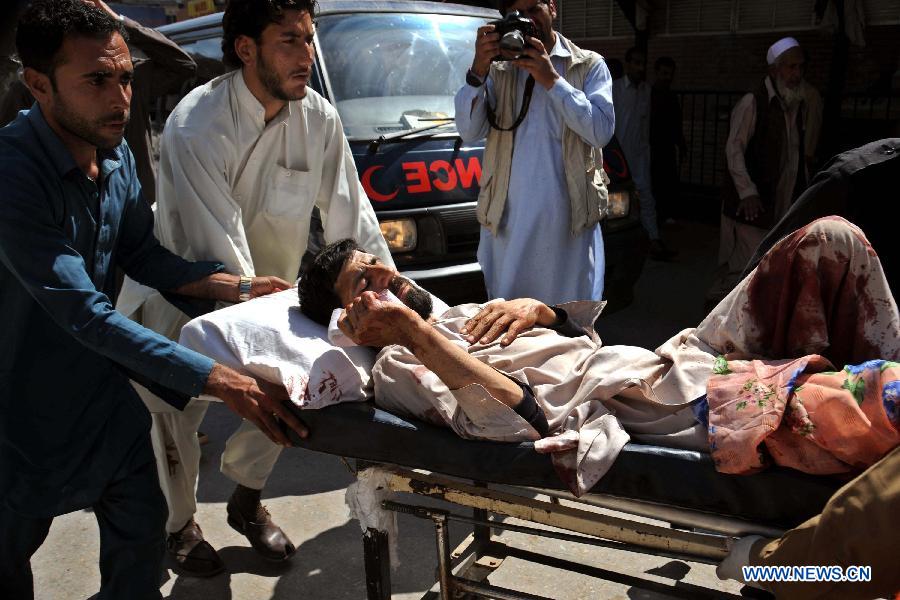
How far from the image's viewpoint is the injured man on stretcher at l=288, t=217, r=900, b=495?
6.49ft

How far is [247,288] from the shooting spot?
2930 mm

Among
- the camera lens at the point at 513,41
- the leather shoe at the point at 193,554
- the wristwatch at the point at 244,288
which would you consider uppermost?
the camera lens at the point at 513,41

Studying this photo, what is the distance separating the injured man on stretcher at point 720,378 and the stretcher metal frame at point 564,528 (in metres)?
0.14

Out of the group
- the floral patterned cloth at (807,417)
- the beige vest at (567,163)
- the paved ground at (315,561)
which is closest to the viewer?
the floral patterned cloth at (807,417)

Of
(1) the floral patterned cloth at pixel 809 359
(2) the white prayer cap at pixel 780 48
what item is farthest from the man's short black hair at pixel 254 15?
(2) the white prayer cap at pixel 780 48

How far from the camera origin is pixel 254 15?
302cm

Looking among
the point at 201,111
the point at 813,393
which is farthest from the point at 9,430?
the point at 813,393

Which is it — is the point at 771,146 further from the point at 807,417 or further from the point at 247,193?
the point at 807,417

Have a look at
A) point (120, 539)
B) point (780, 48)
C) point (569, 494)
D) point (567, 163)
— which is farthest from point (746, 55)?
point (120, 539)

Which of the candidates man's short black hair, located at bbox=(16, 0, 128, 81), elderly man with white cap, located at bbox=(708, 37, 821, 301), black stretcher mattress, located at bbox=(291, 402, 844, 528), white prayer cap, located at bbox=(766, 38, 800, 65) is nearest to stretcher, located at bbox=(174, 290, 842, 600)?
black stretcher mattress, located at bbox=(291, 402, 844, 528)

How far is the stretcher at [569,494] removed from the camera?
198cm

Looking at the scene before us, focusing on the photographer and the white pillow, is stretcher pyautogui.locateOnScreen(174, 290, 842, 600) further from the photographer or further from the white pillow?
the photographer

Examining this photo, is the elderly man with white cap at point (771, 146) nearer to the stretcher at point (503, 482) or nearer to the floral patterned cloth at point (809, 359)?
the floral patterned cloth at point (809, 359)

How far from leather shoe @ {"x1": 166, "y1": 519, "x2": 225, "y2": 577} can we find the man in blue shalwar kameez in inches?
32.2
